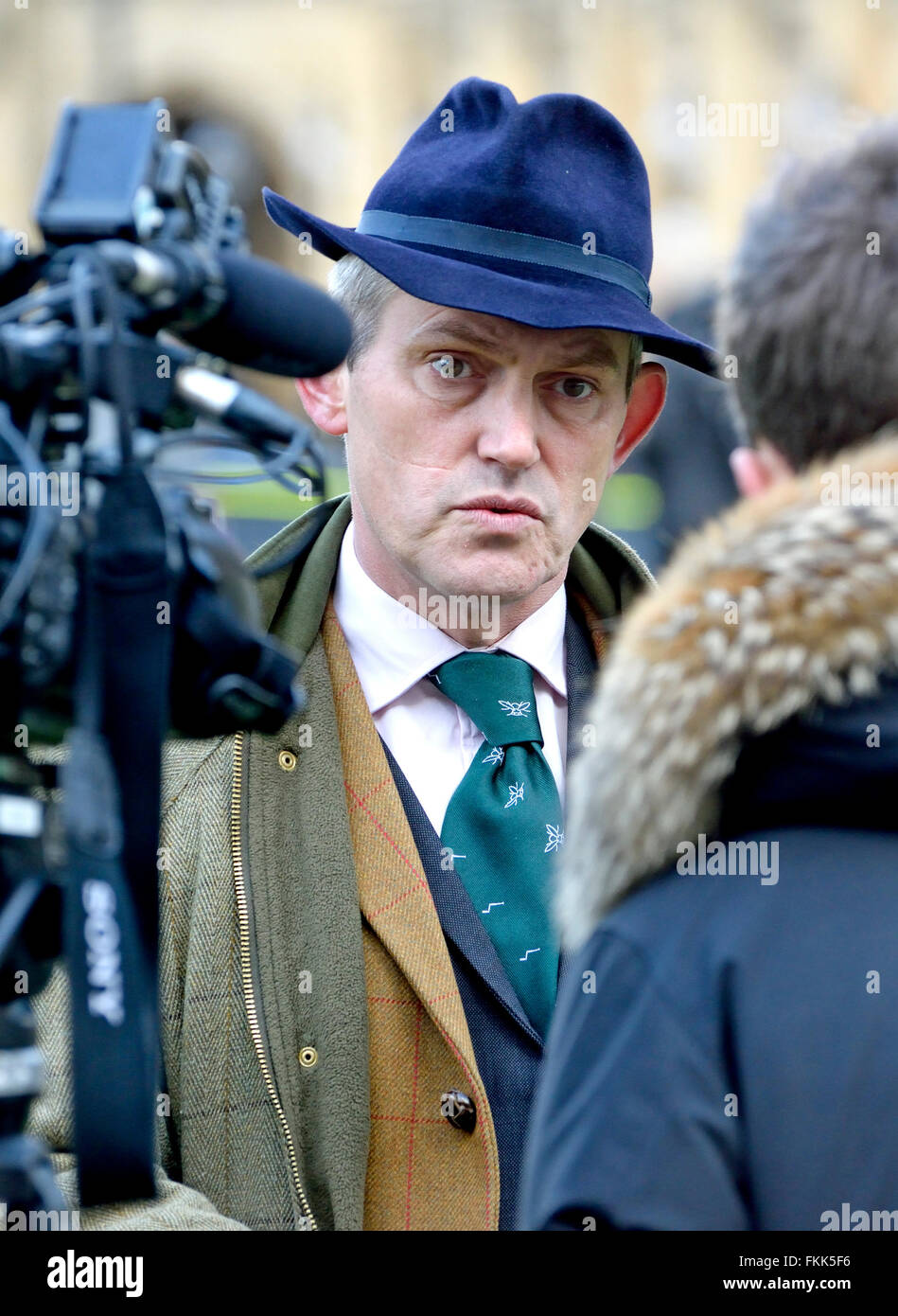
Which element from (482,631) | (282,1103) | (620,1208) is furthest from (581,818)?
(482,631)

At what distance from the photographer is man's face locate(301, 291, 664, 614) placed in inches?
89.4

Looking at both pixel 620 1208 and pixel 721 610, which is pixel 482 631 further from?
pixel 620 1208

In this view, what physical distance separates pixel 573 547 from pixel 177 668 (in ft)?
4.01

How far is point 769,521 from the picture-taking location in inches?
55.5

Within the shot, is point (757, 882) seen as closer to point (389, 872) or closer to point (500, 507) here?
point (389, 872)

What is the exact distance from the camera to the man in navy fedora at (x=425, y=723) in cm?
204

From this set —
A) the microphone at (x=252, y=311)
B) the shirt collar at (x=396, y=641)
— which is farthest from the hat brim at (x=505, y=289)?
the microphone at (x=252, y=311)

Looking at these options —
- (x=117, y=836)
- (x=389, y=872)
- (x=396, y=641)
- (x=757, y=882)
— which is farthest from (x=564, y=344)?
(x=117, y=836)

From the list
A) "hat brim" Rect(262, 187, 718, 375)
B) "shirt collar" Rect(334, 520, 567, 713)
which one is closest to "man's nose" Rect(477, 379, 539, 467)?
"hat brim" Rect(262, 187, 718, 375)

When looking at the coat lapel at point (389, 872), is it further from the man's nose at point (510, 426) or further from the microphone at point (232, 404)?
the microphone at point (232, 404)

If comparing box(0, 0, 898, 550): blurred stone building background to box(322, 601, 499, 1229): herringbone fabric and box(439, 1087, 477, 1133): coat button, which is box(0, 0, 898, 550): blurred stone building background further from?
box(439, 1087, 477, 1133): coat button

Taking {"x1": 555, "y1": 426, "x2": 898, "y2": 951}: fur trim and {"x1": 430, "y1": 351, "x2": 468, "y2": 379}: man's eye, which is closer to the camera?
{"x1": 555, "y1": 426, "x2": 898, "y2": 951}: fur trim

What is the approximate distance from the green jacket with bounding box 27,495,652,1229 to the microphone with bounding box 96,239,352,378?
81 cm

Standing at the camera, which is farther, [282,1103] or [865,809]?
[282,1103]
